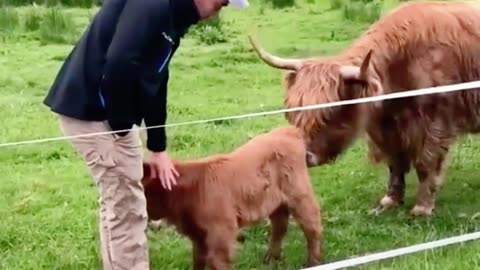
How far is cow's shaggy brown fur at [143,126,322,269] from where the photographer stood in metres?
5.48

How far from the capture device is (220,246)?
17.9ft

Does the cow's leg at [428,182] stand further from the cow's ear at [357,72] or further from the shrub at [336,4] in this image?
the shrub at [336,4]

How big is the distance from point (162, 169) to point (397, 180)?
2608mm

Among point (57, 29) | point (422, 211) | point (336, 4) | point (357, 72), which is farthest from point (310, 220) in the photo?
point (336, 4)

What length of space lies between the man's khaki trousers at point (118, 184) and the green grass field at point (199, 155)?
2.28 feet

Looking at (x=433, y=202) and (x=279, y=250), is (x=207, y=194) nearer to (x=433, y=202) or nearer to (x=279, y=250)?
(x=279, y=250)

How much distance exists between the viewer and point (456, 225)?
22.4ft

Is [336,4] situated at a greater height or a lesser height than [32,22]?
lesser

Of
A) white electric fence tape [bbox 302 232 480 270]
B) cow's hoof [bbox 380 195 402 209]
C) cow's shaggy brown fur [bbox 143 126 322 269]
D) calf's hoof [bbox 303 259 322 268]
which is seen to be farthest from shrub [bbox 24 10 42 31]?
white electric fence tape [bbox 302 232 480 270]

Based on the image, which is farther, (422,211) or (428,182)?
(428,182)

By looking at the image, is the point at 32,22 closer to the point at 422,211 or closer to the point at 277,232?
the point at 422,211

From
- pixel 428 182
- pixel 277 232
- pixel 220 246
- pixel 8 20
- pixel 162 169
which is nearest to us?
pixel 162 169

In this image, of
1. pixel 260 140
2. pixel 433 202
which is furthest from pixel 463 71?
pixel 260 140

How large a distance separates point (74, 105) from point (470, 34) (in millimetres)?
3158
